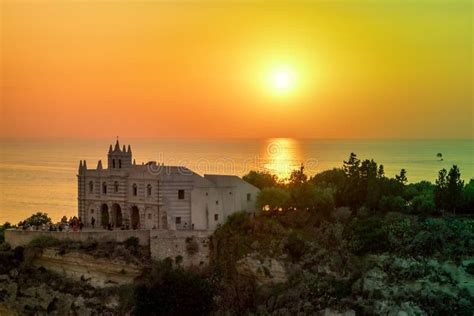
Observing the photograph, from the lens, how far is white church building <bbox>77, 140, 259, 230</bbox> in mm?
52438

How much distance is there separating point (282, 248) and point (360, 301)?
20.1 feet

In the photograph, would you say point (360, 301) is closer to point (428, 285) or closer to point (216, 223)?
point (428, 285)

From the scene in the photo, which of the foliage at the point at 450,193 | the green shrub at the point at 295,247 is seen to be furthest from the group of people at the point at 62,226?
the foliage at the point at 450,193

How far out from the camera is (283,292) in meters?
48.3

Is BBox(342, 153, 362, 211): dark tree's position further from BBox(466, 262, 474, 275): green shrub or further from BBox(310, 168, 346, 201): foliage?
BBox(466, 262, 474, 275): green shrub

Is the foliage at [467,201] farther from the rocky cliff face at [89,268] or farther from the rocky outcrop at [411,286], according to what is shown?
the rocky cliff face at [89,268]

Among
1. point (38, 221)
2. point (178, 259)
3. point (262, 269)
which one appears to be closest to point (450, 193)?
point (262, 269)

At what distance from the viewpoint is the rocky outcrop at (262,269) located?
49.3m

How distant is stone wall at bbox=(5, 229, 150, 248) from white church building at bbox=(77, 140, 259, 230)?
138 centimetres

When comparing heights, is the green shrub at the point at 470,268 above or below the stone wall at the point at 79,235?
below

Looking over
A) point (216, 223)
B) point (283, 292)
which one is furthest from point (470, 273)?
point (216, 223)

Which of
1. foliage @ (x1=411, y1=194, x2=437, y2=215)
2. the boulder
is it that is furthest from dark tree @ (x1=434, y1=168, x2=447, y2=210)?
the boulder

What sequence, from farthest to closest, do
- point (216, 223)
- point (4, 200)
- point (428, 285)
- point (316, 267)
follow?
1. point (4, 200)
2. point (216, 223)
3. point (316, 267)
4. point (428, 285)

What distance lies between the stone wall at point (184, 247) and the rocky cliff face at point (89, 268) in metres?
1.69
